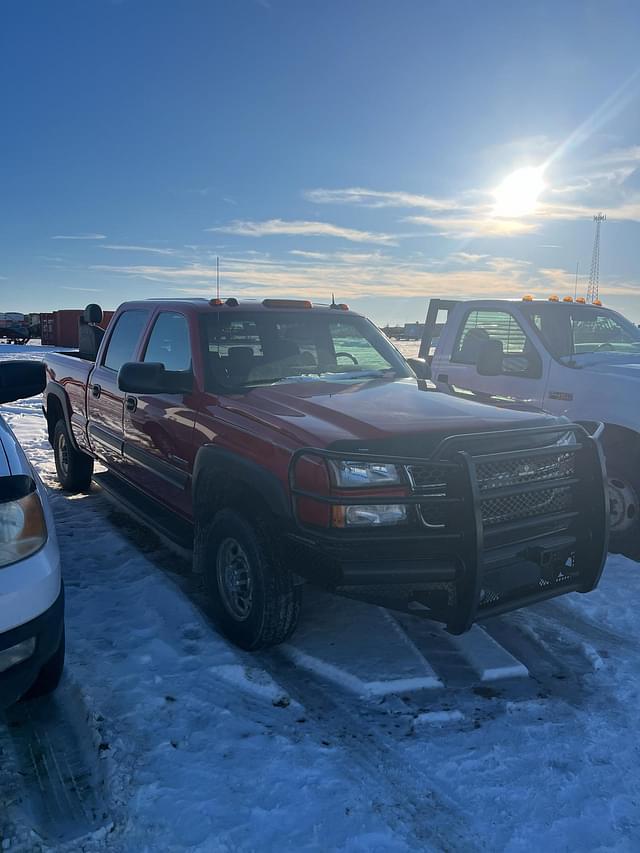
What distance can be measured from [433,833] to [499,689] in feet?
3.59

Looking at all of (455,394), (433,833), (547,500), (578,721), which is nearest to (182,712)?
(433,833)

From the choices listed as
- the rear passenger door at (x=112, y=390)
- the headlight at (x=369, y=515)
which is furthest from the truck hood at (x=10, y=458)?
the rear passenger door at (x=112, y=390)

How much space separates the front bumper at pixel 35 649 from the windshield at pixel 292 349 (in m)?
1.82

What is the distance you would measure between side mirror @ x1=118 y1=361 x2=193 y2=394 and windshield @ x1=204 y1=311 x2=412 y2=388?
0.56 ft

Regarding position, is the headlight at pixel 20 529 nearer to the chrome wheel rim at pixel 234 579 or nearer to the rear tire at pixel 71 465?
the chrome wheel rim at pixel 234 579

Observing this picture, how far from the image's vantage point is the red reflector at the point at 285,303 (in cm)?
471

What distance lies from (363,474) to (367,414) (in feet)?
1.53

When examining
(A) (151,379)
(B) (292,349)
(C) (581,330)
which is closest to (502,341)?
(C) (581,330)

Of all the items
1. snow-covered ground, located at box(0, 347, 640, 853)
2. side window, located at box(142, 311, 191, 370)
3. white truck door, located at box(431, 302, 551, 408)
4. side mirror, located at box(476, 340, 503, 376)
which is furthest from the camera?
white truck door, located at box(431, 302, 551, 408)

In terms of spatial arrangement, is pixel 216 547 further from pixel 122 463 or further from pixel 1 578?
pixel 122 463

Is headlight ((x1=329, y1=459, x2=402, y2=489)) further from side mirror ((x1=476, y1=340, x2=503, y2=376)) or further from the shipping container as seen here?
the shipping container

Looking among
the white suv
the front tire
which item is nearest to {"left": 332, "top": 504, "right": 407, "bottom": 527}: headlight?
the front tire

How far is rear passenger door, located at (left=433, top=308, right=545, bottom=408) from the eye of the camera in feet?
19.3

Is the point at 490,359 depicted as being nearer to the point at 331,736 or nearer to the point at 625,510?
the point at 625,510
